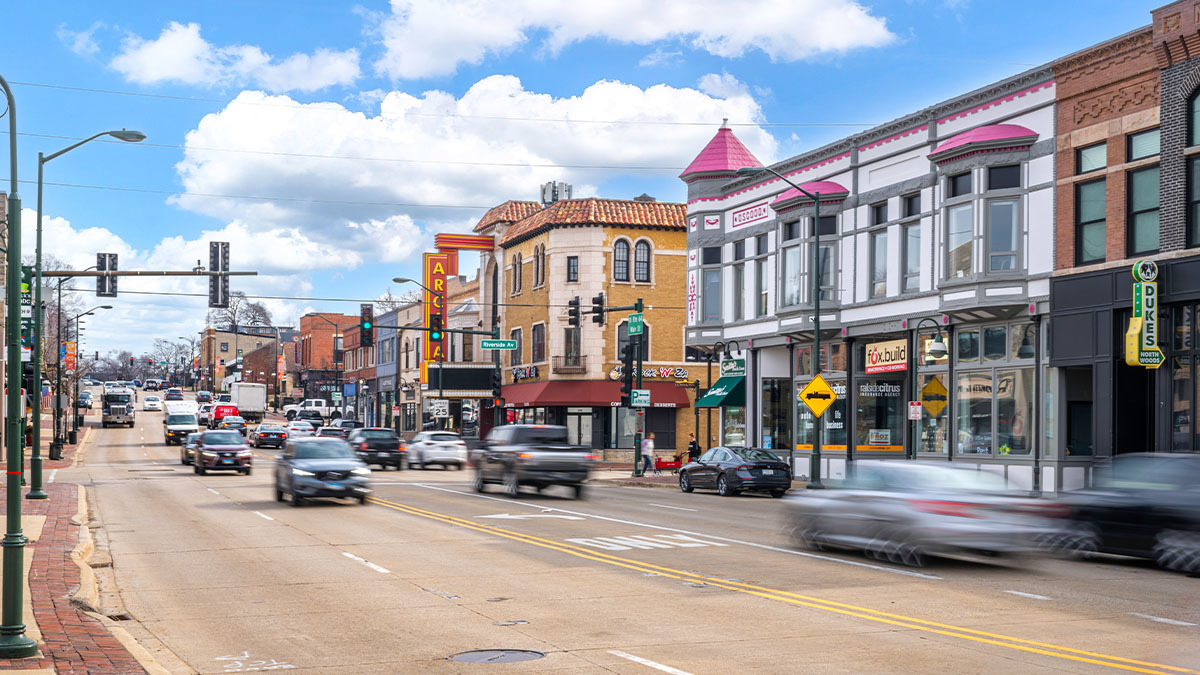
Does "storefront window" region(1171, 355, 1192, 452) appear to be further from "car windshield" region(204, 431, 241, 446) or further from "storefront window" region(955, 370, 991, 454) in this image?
"car windshield" region(204, 431, 241, 446)

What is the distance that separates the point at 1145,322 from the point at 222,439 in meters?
29.5

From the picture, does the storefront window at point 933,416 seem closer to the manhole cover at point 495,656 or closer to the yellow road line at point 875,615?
the yellow road line at point 875,615

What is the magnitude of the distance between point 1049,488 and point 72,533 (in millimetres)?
21941

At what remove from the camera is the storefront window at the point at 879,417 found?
3634 centimetres

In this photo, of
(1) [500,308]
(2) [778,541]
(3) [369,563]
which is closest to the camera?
(3) [369,563]

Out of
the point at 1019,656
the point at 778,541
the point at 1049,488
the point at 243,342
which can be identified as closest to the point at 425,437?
the point at 1049,488

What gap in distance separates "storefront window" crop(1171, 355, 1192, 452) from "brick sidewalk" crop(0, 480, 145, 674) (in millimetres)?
22046

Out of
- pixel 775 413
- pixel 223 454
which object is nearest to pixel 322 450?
pixel 223 454

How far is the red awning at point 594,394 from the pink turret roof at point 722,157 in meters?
16.7

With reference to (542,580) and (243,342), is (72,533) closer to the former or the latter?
(542,580)

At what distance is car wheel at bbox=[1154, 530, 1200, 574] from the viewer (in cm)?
1525

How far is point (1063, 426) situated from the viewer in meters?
29.5

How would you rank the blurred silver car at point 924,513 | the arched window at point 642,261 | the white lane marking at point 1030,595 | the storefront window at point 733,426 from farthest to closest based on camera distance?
the arched window at point 642,261
the storefront window at point 733,426
the blurred silver car at point 924,513
the white lane marking at point 1030,595

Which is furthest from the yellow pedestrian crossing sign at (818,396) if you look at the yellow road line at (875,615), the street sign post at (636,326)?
the yellow road line at (875,615)
